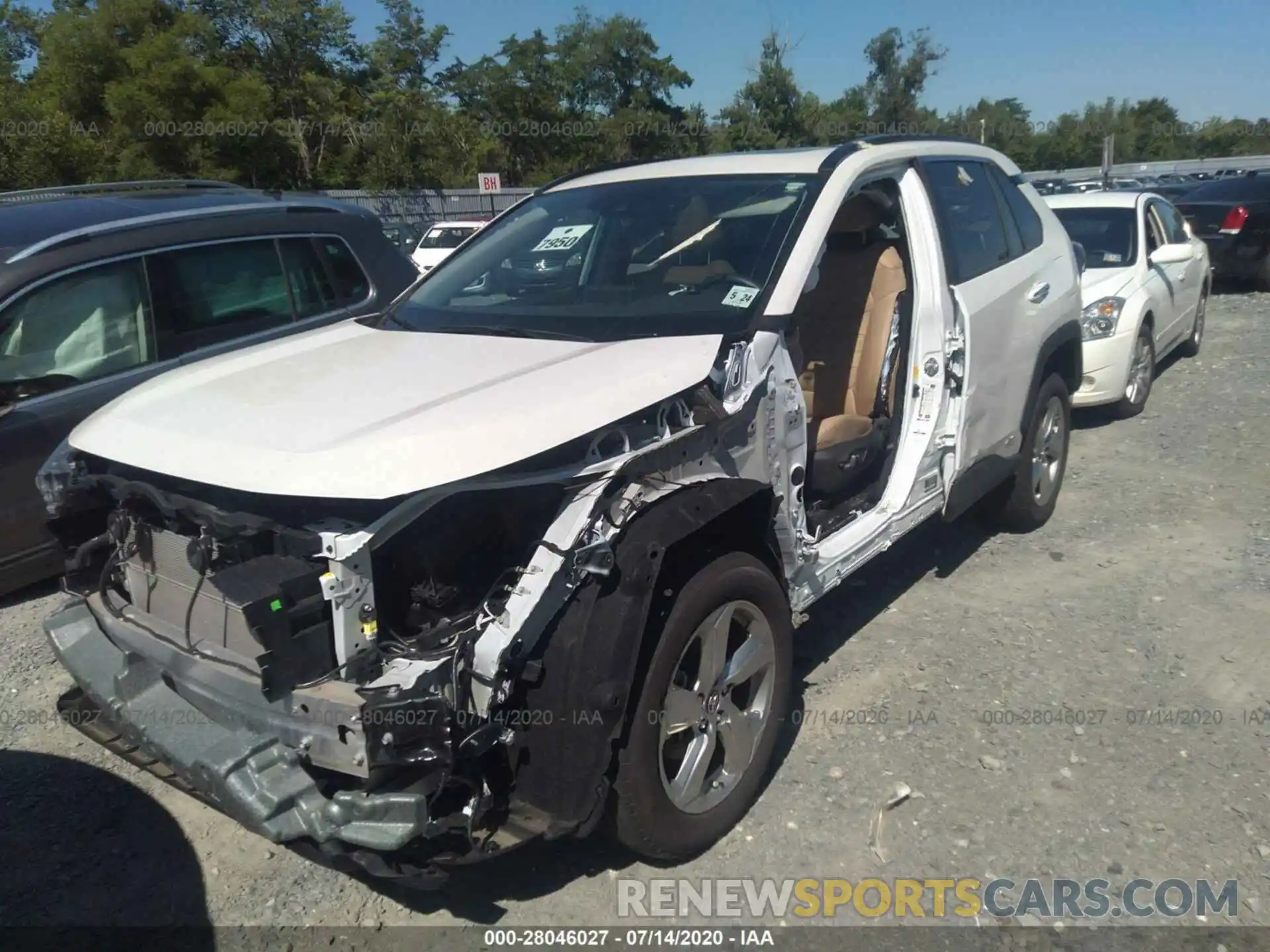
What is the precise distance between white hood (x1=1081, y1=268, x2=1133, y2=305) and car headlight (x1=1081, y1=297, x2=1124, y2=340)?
0.05 meters

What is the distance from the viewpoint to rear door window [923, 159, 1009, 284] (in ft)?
14.0

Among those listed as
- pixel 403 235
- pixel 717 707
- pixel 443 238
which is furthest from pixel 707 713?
pixel 443 238

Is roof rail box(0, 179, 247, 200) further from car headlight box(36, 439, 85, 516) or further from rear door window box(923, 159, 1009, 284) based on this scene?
rear door window box(923, 159, 1009, 284)

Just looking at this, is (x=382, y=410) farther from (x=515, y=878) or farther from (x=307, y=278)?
(x=307, y=278)

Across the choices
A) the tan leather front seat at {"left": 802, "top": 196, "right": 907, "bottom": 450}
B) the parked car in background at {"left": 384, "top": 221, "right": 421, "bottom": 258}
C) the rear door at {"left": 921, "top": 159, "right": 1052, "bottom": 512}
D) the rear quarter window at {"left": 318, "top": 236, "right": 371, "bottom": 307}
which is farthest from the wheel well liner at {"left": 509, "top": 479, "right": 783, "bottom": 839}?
the parked car in background at {"left": 384, "top": 221, "right": 421, "bottom": 258}

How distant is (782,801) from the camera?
3.29 m

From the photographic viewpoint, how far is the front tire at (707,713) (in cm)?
266

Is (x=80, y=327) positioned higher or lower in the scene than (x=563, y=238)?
lower

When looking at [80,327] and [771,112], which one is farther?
[771,112]

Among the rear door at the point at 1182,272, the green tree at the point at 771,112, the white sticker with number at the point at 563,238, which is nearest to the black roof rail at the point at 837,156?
the white sticker with number at the point at 563,238

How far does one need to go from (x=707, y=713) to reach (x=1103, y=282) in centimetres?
612

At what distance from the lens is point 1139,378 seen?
7.70 metres

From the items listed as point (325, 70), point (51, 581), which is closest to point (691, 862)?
point (51, 581)

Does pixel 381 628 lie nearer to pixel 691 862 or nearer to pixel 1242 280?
pixel 691 862
